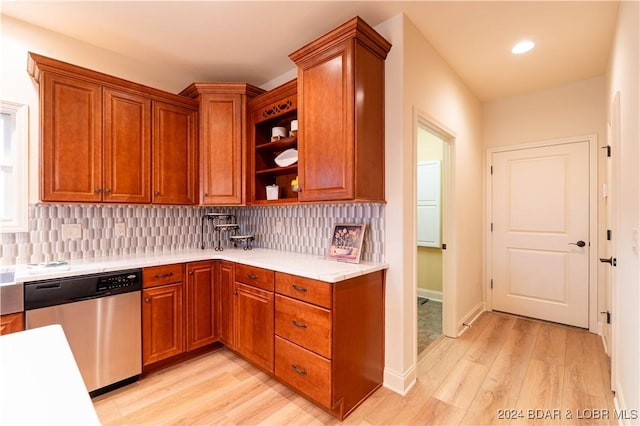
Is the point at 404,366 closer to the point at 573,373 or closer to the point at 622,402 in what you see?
the point at 622,402

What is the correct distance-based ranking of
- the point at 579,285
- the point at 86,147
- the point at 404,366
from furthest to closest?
the point at 579,285, the point at 86,147, the point at 404,366

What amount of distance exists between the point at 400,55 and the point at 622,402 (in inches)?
101

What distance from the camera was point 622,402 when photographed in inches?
68.9

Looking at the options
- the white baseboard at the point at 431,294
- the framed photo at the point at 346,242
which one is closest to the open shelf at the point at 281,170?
the framed photo at the point at 346,242

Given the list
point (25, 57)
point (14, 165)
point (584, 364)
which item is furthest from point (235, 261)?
point (584, 364)

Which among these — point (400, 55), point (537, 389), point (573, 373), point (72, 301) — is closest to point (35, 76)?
point (72, 301)

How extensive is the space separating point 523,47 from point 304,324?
114 inches

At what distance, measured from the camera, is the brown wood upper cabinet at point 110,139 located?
7.02ft

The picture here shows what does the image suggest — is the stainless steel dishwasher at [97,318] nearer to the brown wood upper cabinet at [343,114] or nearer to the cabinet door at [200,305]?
the cabinet door at [200,305]

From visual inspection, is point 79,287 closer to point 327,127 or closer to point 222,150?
point 222,150

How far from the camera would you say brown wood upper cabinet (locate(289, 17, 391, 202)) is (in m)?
1.98

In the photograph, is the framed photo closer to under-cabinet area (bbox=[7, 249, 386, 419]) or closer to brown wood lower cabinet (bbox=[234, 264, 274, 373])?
under-cabinet area (bbox=[7, 249, 386, 419])

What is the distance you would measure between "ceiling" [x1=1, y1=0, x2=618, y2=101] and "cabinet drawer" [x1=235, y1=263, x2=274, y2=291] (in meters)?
1.88

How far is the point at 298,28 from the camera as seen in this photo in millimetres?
2324
